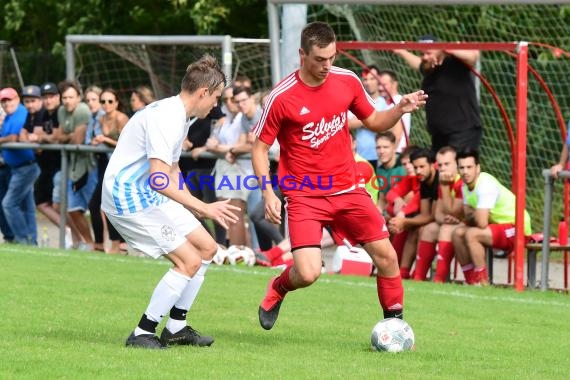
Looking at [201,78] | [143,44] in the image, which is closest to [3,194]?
[143,44]

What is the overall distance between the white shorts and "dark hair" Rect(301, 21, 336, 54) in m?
1.35

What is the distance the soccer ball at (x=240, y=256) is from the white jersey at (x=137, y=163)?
21.7 feet

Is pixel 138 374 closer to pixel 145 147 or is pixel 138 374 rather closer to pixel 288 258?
pixel 145 147

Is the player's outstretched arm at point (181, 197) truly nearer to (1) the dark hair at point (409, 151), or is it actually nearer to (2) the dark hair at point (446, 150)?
(2) the dark hair at point (446, 150)

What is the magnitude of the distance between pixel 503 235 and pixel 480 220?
0.33 meters

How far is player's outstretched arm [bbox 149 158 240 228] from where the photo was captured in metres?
8.00

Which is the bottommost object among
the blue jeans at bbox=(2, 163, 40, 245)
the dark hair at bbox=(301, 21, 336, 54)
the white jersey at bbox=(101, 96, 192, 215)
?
the blue jeans at bbox=(2, 163, 40, 245)

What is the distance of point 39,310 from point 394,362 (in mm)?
3307

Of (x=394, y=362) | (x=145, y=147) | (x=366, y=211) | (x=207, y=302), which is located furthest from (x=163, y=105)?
(x=207, y=302)

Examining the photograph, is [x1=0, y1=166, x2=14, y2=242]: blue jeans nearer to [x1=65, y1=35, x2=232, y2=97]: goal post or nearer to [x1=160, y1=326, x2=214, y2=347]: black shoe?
[x1=65, y1=35, x2=232, y2=97]: goal post

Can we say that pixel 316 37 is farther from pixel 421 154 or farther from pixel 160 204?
pixel 421 154

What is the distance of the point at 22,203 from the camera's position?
17.5 meters

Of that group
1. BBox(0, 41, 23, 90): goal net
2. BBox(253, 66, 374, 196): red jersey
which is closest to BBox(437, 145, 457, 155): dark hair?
BBox(253, 66, 374, 196): red jersey

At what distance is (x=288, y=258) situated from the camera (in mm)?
14953
